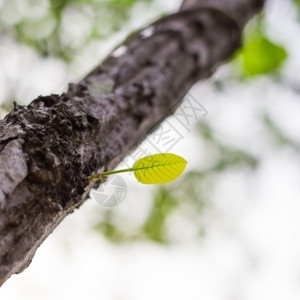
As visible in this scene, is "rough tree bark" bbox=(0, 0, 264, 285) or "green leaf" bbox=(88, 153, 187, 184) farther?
"green leaf" bbox=(88, 153, 187, 184)

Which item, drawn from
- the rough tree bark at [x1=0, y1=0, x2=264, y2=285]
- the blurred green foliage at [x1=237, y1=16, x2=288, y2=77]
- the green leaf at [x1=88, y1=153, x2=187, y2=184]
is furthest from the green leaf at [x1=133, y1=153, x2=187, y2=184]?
the blurred green foliage at [x1=237, y1=16, x2=288, y2=77]

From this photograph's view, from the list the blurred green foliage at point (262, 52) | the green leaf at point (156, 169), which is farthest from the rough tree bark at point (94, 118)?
the blurred green foliage at point (262, 52)

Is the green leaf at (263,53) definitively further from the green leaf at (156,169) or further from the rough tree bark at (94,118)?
the green leaf at (156,169)

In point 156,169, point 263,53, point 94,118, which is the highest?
point 94,118

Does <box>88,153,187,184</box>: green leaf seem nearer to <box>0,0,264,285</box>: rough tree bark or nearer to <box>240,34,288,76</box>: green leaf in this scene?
<box>0,0,264,285</box>: rough tree bark

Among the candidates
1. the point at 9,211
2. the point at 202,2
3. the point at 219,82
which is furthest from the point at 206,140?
the point at 9,211

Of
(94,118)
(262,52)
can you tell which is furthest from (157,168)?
(262,52)

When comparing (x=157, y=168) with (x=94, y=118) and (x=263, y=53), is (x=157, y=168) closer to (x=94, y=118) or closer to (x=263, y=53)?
(x=94, y=118)
